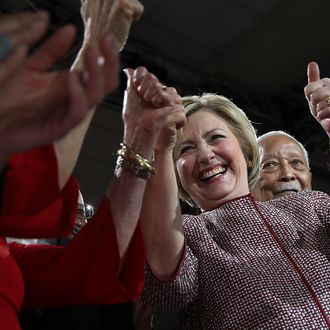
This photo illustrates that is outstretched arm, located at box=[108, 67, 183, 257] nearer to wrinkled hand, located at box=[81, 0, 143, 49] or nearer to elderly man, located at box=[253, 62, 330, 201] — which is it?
wrinkled hand, located at box=[81, 0, 143, 49]

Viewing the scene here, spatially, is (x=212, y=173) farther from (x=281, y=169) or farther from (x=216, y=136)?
(x=281, y=169)

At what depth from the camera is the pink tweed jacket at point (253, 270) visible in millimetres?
1198

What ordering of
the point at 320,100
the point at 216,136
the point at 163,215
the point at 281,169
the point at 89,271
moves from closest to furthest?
the point at 89,271, the point at 163,215, the point at 320,100, the point at 216,136, the point at 281,169

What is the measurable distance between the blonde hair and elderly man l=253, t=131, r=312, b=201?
0.44 meters

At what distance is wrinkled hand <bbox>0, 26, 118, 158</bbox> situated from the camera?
0.63 m

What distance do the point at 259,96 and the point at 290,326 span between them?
3.44m

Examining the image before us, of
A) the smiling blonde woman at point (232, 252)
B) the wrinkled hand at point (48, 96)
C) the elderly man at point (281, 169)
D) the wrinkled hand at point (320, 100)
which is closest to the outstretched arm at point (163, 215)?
the smiling blonde woman at point (232, 252)

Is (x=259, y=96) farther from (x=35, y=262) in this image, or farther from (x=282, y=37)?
(x=35, y=262)

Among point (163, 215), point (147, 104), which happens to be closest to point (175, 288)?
point (163, 215)

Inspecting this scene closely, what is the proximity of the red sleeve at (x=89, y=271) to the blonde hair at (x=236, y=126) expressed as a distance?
20.9 inches

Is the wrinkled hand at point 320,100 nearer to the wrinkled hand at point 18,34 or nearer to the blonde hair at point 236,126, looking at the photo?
the blonde hair at point 236,126

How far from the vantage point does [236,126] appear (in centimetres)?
155

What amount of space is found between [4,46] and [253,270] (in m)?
0.80

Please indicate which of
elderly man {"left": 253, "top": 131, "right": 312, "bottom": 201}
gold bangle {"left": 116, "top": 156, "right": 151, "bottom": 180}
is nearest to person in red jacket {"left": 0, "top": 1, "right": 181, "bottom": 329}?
gold bangle {"left": 116, "top": 156, "right": 151, "bottom": 180}
